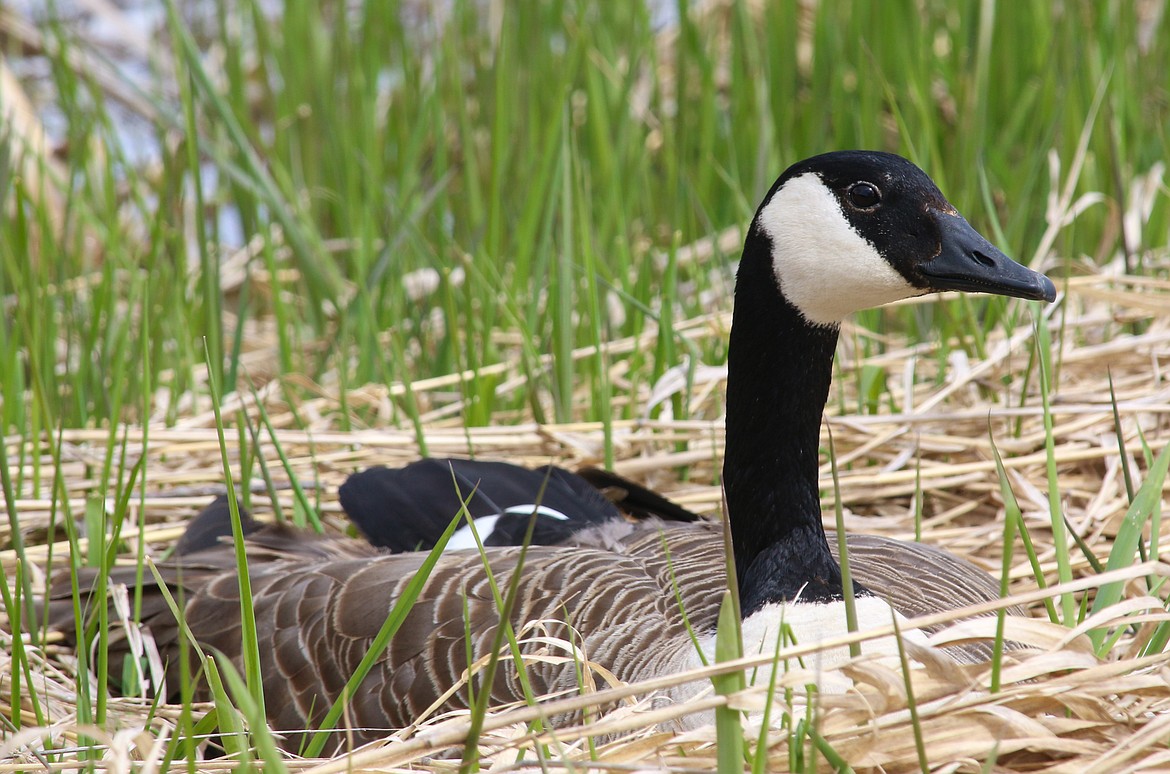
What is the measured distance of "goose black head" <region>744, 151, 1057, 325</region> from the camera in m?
2.28

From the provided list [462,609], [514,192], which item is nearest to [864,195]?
[462,609]

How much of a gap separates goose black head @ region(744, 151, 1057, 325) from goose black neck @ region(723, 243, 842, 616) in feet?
0.27

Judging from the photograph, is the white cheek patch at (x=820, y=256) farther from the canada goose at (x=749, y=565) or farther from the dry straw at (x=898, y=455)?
the dry straw at (x=898, y=455)

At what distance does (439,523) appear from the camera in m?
3.11

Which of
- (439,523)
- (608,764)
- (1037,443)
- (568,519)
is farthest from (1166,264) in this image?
(608,764)

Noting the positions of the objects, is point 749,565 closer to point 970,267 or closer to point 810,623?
point 810,623

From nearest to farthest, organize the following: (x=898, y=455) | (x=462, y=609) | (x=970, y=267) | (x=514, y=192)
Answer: (x=970, y=267) < (x=462, y=609) < (x=898, y=455) < (x=514, y=192)

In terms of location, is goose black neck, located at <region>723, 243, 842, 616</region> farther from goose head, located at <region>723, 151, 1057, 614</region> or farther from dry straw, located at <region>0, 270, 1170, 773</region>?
dry straw, located at <region>0, 270, 1170, 773</region>

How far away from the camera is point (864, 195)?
2.30 meters

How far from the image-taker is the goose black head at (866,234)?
2277mm

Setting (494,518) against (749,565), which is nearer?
(749,565)

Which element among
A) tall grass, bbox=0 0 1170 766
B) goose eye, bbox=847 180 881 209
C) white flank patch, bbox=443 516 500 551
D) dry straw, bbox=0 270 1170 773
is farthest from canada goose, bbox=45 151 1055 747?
tall grass, bbox=0 0 1170 766

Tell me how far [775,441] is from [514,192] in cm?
303

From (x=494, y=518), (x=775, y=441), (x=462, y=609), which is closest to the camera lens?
(x=775, y=441)
